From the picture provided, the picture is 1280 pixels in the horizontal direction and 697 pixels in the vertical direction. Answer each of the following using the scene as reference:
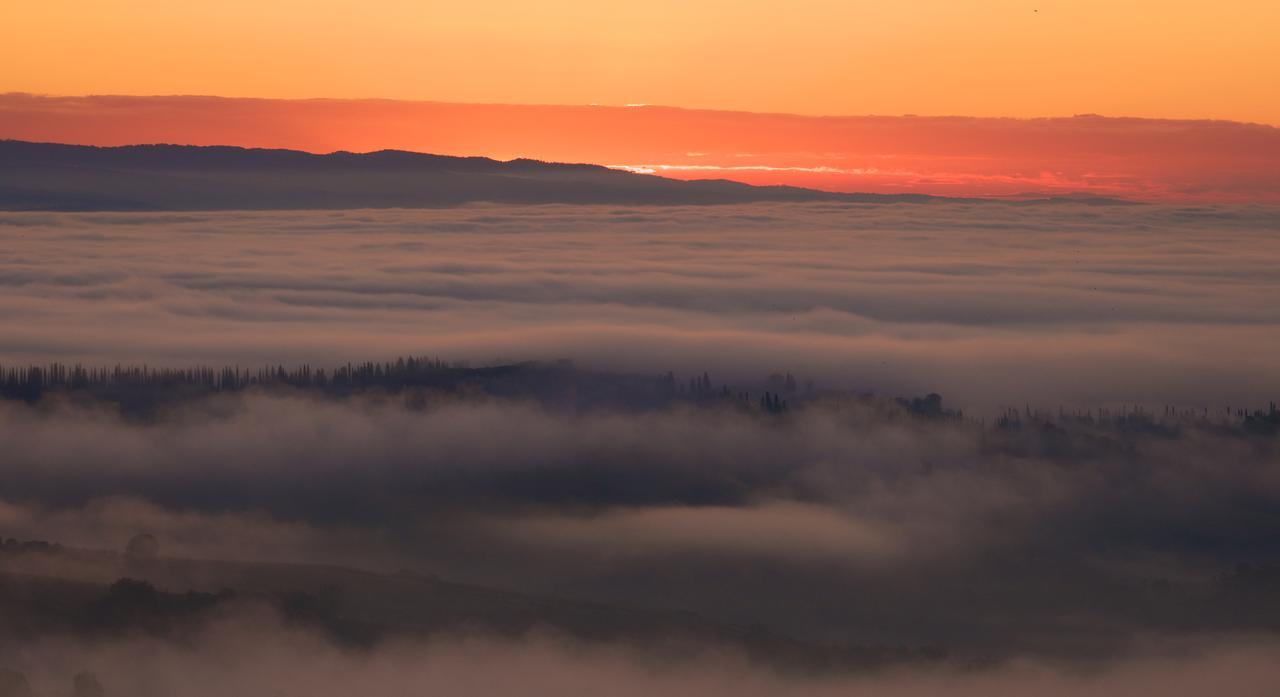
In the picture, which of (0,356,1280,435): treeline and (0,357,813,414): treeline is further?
(0,357,813,414): treeline

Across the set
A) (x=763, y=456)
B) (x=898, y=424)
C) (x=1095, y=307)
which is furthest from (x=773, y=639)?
(x=1095, y=307)

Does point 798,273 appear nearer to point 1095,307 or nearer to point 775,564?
point 1095,307

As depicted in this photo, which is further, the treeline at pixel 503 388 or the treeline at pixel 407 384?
the treeline at pixel 407 384

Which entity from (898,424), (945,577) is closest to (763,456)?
(898,424)

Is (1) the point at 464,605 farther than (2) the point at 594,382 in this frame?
No

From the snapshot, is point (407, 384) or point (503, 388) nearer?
point (503, 388)

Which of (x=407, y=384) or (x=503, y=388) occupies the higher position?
(x=503, y=388)

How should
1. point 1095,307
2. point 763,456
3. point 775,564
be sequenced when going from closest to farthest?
point 775,564
point 763,456
point 1095,307

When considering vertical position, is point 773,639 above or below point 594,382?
below

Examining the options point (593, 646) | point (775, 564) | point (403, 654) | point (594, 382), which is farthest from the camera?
point (594, 382)
